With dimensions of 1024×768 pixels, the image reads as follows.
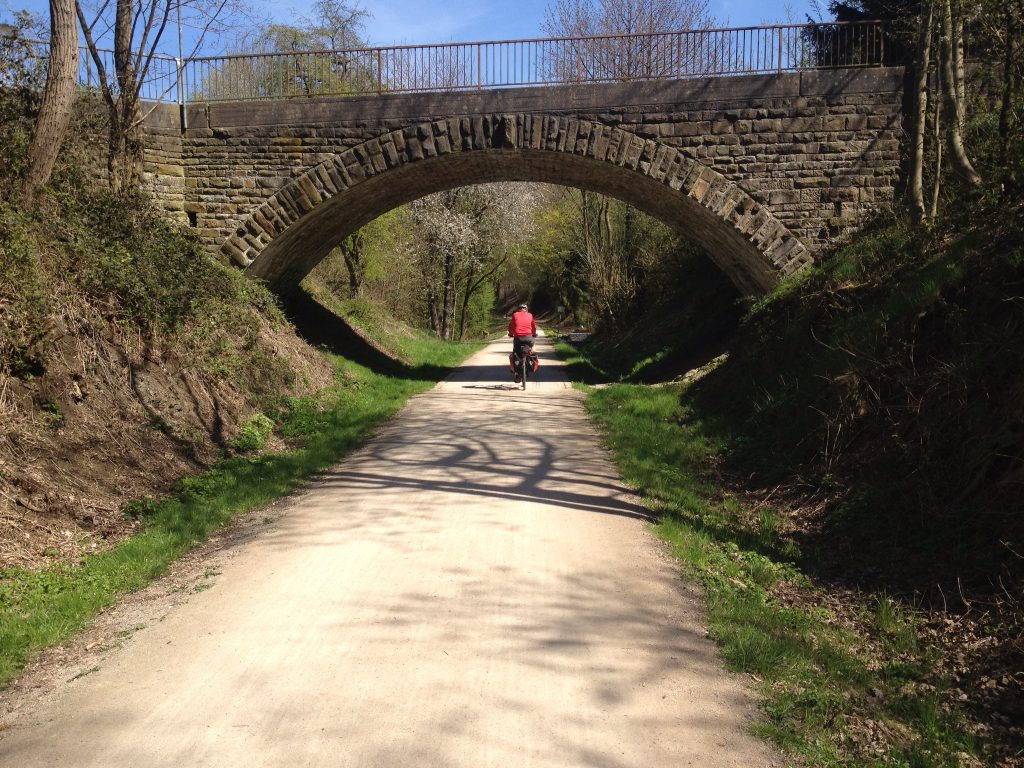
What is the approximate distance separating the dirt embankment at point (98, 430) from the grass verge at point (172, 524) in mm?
234

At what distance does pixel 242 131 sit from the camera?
13664 millimetres

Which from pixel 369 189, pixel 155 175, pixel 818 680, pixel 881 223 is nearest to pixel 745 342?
pixel 881 223

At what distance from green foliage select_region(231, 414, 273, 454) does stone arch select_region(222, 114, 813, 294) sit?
17.7 feet

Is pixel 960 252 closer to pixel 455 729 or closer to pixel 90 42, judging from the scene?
pixel 455 729

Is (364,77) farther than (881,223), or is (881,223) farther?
(364,77)

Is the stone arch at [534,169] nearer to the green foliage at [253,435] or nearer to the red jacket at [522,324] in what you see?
the red jacket at [522,324]

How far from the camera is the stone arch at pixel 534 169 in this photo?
41.3 feet

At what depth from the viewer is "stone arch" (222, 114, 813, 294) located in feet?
41.3

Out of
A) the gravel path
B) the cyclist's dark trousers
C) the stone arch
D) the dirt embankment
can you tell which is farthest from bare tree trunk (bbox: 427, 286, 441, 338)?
the gravel path

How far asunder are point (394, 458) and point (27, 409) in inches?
132

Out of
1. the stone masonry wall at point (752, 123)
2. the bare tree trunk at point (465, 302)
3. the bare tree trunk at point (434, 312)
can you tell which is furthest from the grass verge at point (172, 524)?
the bare tree trunk at point (465, 302)

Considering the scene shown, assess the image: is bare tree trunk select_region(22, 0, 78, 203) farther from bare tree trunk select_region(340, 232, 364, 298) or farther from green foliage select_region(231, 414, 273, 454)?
bare tree trunk select_region(340, 232, 364, 298)

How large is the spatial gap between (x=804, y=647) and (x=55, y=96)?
936 centimetres

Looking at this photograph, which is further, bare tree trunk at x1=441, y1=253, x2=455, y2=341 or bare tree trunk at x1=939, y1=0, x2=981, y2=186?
bare tree trunk at x1=441, y1=253, x2=455, y2=341
